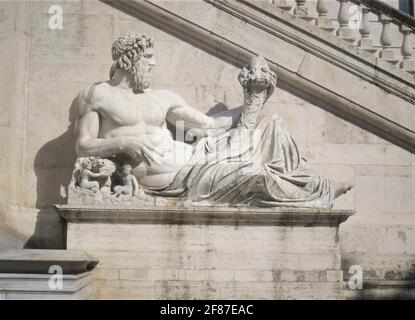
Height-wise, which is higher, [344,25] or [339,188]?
[344,25]

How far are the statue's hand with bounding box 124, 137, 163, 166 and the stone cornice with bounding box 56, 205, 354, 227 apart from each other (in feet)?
2.06

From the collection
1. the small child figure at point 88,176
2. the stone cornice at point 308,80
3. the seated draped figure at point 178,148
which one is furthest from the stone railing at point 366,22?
the small child figure at point 88,176

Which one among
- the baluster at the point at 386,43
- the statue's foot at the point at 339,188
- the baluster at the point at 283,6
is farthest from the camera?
the baluster at the point at 386,43

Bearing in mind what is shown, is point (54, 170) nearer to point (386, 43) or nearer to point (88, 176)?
point (88, 176)

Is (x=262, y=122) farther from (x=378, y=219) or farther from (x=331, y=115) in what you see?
(x=378, y=219)

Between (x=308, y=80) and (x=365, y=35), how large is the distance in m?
1.15

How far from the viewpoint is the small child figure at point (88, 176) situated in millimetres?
8820

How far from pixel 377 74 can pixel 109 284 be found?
444 cm

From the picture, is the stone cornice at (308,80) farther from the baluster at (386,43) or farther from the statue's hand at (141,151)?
the statue's hand at (141,151)

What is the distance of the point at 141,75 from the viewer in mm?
9430

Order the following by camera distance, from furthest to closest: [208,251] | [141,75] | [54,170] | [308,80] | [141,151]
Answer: [308,80] < [54,170] < [141,75] < [141,151] < [208,251]

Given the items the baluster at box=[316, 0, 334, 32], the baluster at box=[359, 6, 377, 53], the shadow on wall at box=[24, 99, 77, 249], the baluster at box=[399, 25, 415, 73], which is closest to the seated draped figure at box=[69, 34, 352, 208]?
the shadow on wall at box=[24, 99, 77, 249]

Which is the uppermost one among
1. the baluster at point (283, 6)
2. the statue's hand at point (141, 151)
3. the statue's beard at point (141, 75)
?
the baluster at point (283, 6)

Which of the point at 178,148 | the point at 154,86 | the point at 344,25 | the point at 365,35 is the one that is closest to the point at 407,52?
the point at 365,35
